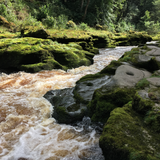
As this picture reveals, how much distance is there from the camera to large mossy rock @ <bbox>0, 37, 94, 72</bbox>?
746 cm

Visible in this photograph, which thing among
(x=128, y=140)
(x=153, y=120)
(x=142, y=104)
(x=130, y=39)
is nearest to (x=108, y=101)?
(x=142, y=104)

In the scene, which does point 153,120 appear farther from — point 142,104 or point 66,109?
point 66,109

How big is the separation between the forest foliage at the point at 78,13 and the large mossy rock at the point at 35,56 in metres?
4.38

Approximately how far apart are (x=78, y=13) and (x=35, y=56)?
19.1 metres

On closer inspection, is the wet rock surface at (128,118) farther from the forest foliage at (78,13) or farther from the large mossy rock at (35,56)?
the forest foliage at (78,13)

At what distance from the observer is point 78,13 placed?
23.6 meters

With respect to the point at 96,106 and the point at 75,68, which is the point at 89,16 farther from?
the point at 96,106

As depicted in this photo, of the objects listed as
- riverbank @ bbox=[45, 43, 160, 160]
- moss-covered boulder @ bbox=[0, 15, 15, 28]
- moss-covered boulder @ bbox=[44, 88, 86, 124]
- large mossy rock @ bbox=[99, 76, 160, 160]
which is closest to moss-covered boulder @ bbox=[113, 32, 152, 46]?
moss-covered boulder @ bbox=[0, 15, 15, 28]

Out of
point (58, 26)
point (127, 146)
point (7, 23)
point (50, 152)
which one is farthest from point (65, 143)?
point (58, 26)

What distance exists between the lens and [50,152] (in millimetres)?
2939

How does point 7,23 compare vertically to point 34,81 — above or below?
above

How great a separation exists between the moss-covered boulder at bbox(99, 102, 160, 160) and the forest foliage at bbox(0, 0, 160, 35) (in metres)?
12.0

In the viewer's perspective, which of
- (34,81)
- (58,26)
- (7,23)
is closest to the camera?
(34,81)

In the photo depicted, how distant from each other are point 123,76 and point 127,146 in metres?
2.69
